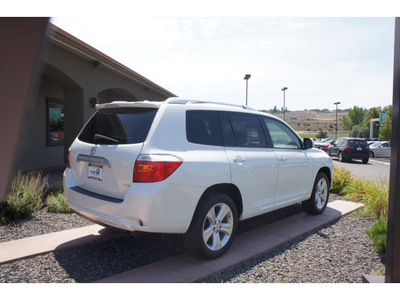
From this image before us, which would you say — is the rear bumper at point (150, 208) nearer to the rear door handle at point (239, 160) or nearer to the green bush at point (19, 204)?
the rear door handle at point (239, 160)

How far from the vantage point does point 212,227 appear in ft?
12.0

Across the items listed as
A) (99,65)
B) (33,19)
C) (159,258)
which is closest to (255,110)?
(159,258)

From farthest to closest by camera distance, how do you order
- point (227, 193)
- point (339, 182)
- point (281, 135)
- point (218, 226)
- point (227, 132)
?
point (339, 182) → point (281, 135) → point (227, 132) → point (227, 193) → point (218, 226)

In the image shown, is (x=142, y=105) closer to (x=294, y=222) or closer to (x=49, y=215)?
(x=49, y=215)

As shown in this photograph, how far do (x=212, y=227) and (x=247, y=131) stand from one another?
1.52 m

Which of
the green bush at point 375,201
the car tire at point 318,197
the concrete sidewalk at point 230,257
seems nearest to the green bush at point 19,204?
the concrete sidewalk at point 230,257

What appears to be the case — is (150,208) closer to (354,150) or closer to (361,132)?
(354,150)

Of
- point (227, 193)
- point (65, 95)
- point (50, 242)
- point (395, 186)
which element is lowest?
point (50, 242)

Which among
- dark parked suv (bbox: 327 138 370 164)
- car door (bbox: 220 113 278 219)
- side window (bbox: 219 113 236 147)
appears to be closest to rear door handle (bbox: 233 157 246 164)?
car door (bbox: 220 113 278 219)

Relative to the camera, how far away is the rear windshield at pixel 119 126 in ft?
11.2

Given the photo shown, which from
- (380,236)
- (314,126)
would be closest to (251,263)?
(380,236)

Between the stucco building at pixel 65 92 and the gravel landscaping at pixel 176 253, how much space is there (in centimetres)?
483

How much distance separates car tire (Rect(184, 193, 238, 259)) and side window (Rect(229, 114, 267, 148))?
894 millimetres

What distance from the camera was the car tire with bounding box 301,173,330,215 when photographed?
568 cm
